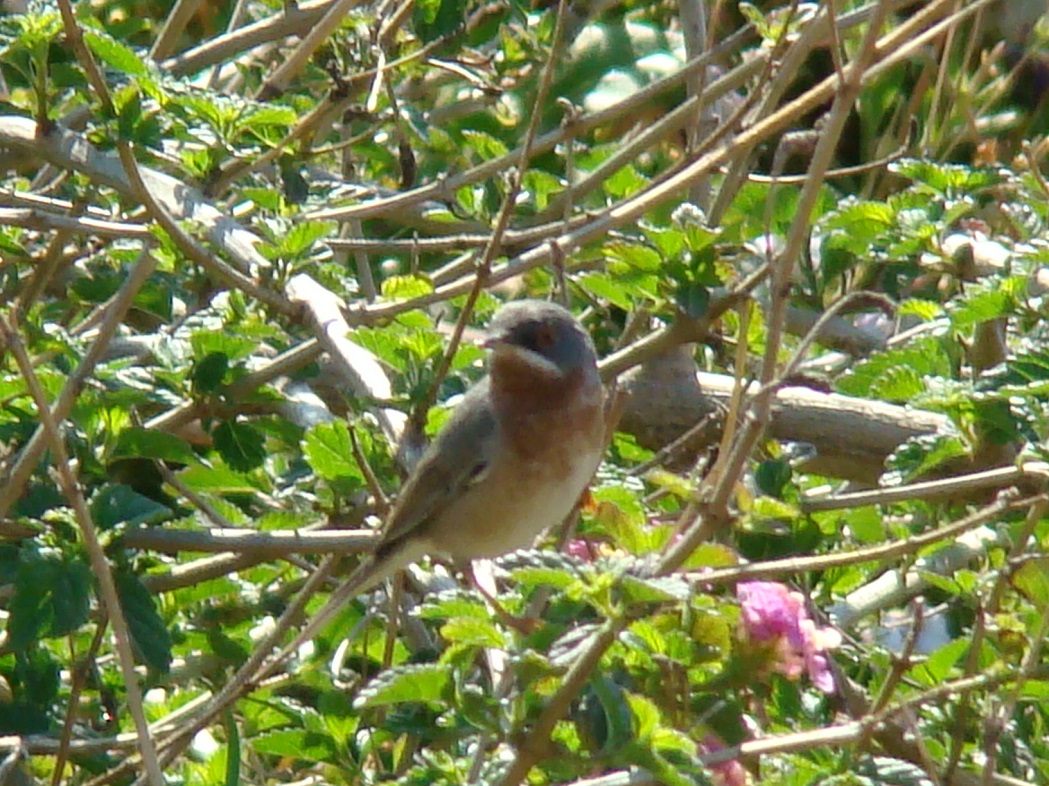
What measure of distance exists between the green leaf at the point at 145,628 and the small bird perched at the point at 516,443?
2.52 feet

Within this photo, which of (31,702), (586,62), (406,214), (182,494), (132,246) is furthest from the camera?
(586,62)

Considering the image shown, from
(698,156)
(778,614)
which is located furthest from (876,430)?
(778,614)

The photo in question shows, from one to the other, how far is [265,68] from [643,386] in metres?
1.61

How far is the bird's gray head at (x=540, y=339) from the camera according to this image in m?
A: 3.58

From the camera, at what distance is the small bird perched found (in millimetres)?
3600

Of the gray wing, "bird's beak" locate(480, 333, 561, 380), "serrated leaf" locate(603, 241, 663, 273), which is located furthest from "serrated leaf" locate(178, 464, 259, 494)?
"serrated leaf" locate(603, 241, 663, 273)

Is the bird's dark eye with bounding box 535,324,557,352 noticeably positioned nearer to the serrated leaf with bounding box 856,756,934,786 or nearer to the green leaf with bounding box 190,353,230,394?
the green leaf with bounding box 190,353,230,394

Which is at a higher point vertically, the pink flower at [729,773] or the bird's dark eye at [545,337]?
the bird's dark eye at [545,337]

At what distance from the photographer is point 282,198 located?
11.1 ft

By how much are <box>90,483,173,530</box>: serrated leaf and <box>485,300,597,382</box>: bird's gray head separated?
38.5 inches

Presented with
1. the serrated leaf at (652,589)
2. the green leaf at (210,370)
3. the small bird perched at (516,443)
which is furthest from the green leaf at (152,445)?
the serrated leaf at (652,589)

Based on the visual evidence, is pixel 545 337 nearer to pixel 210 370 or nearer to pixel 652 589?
pixel 210 370

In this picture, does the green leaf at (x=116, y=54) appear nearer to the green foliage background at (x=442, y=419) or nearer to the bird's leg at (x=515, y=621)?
the green foliage background at (x=442, y=419)

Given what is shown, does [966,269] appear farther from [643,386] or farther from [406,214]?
[406,214]
